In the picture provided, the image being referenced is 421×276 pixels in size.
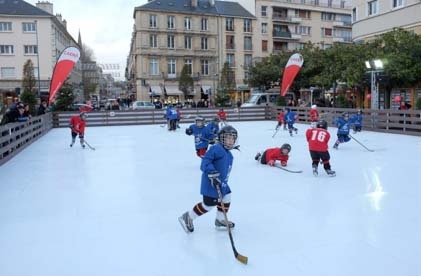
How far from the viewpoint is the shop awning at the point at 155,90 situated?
46050mm

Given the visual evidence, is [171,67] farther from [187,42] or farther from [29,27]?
[29,27]

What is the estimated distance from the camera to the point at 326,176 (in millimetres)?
8000

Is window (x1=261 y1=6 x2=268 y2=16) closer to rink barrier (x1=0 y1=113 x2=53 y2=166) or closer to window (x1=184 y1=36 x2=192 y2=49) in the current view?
window (x1=184 y1=36 x2=192 y2=49)

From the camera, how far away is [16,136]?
1196cm

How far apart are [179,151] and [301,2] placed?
4946 centimetres

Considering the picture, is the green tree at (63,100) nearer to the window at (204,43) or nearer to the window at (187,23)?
the window at (187,23)

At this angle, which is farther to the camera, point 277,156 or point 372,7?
point 372,7

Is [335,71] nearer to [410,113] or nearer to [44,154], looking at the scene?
[410,113]

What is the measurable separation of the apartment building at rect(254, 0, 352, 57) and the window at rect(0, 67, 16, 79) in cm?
2760

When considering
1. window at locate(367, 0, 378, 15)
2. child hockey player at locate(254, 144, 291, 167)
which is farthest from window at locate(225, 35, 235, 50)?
child hockey player at locate(254, 144, 291, 167)

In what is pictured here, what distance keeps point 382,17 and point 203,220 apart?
24.0 m

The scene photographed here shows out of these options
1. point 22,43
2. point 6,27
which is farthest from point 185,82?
point 6,27

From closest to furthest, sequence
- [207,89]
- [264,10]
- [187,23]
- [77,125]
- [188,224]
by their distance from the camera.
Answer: [188,224]
[77,125]
[187,23]
[207,89]
[264,10]

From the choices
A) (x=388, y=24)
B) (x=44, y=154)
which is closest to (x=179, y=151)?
(x=44, y=154)
